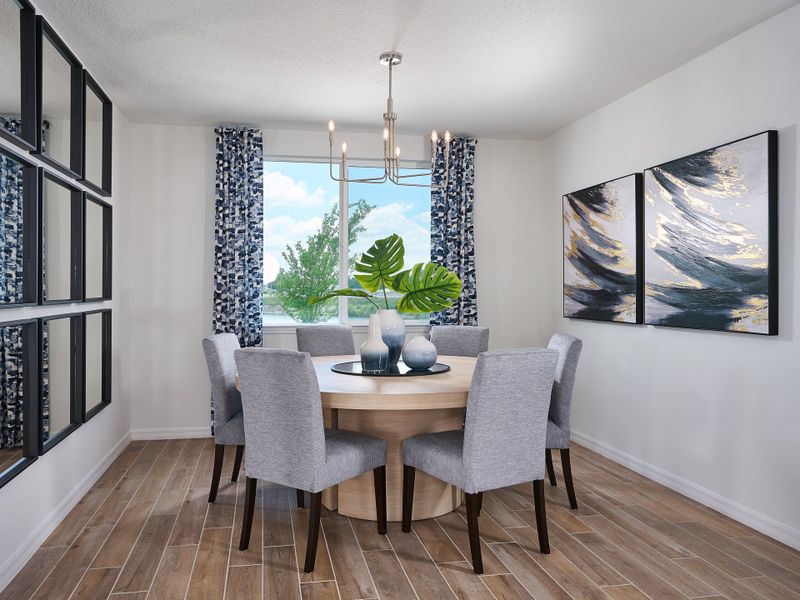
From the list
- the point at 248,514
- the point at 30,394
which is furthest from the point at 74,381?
the point at 248,514

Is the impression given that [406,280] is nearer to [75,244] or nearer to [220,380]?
[220,380]

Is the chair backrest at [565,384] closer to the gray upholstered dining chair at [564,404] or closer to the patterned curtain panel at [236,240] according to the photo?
the gray upholstered dining chair at [564,404]

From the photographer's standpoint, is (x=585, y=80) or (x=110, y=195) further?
(x=110, y=195)

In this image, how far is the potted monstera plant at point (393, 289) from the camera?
338cm

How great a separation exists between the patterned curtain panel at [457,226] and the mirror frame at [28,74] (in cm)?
318

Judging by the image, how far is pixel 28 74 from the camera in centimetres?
277

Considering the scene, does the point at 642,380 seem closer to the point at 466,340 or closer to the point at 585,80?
the point at 466,340

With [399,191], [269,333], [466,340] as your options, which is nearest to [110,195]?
[269,333]

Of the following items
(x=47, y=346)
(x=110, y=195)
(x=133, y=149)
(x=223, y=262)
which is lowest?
(x=47, y=346)

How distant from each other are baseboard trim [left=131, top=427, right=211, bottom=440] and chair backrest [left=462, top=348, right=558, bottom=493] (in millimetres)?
3131

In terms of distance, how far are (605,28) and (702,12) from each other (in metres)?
0.45

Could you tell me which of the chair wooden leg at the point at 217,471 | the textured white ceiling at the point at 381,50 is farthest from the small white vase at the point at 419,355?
the textured white ceiling at the point at 381,50

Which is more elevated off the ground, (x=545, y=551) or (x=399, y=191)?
(x=399, y=191)

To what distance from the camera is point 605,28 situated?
3162 mm
